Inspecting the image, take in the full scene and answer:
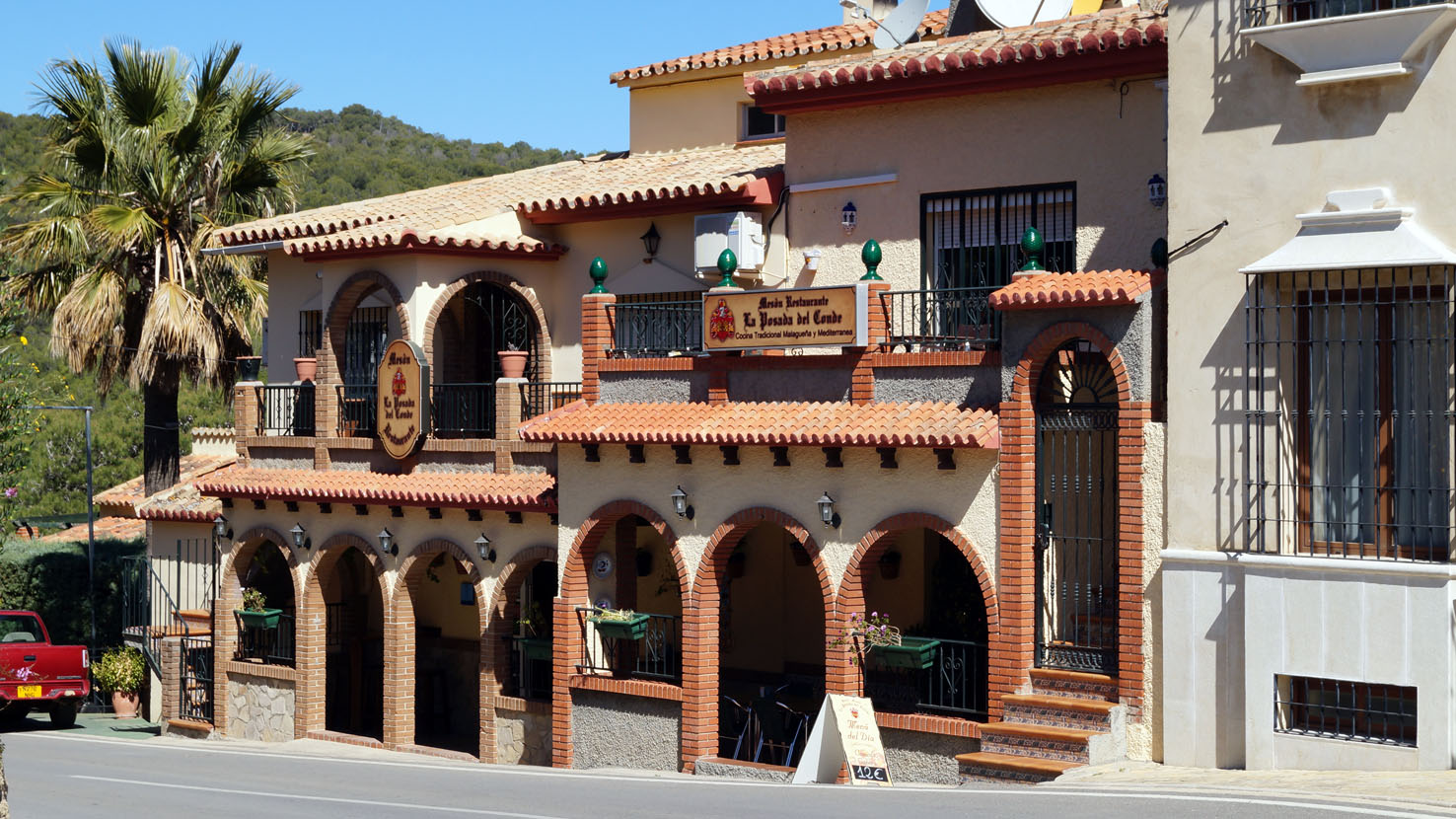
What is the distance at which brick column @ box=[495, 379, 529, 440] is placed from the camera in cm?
2100

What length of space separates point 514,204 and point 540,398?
9.40 feet

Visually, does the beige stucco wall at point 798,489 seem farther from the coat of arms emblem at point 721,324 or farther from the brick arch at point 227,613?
the brick arch at point 227,613

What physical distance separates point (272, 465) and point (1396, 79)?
16.2 meters

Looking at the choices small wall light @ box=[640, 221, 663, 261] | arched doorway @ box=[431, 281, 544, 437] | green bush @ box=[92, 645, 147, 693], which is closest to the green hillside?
green bush @ box=[92, 645, 147, 693]

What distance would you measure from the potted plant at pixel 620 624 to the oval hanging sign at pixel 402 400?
4164 mm

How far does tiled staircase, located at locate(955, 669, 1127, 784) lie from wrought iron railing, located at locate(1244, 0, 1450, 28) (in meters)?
5.78

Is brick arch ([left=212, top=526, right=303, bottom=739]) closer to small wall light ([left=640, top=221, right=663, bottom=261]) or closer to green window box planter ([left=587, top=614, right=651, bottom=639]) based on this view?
green window box planter ([left=587, top=614, right=651, bottom=639])

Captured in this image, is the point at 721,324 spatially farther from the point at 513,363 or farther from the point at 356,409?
the point at 356,409

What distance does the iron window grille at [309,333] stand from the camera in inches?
990

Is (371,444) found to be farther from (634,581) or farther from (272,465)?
(634,581)

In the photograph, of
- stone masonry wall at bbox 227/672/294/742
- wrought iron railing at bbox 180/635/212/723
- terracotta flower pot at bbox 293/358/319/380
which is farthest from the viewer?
wrought iron railing at bbox 180/635/212/723

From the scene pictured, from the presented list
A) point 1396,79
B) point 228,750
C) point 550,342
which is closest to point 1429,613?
point 1396,79

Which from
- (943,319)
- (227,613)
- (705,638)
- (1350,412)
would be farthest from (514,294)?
(1350,412)

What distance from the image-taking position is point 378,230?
21812 mm
